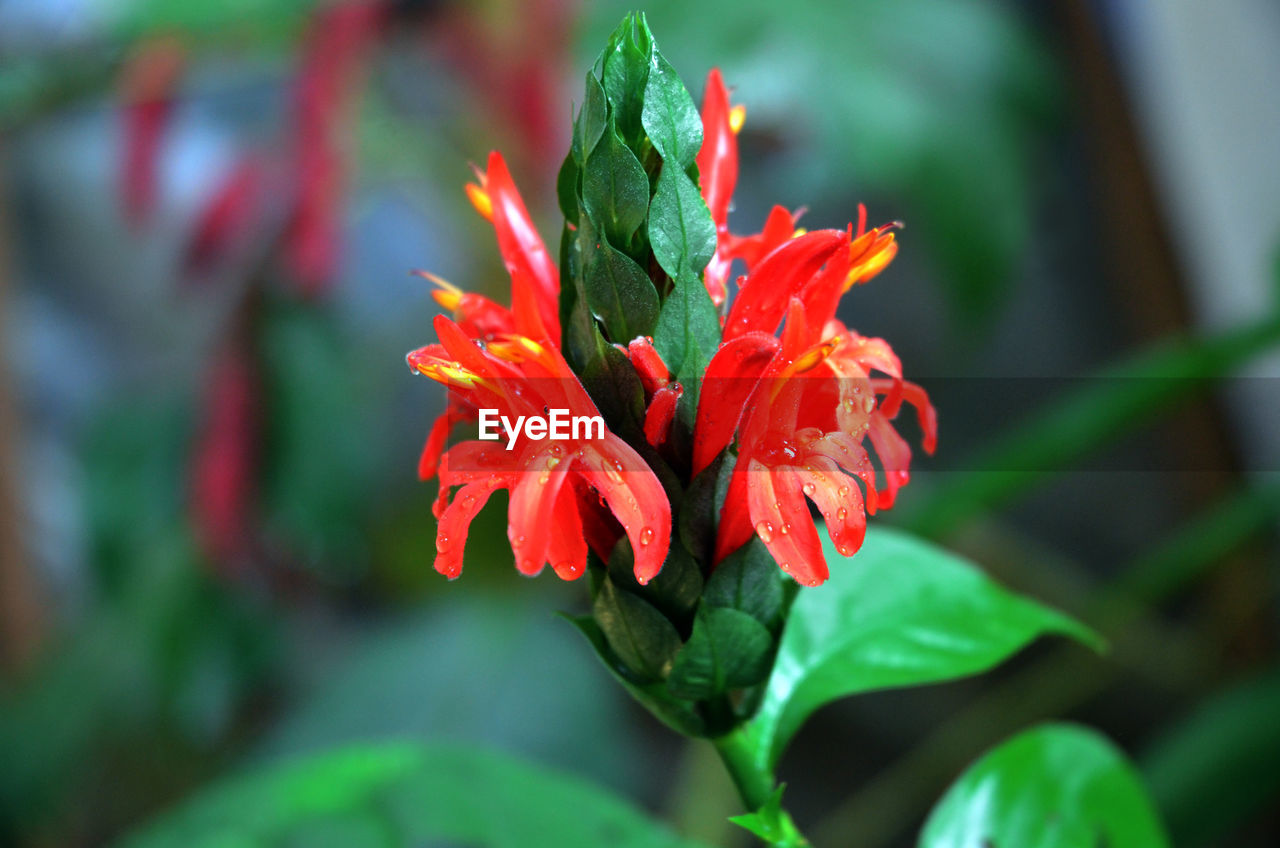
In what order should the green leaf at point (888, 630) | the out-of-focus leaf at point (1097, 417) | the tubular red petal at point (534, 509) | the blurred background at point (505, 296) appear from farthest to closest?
the blurred background at point (505, 296) < the out-of-focus leaf at point (1097, 417) < the green leaf at point (888, 630) < the tubular red petal at point (534, 509)

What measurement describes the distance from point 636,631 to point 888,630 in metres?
0.13

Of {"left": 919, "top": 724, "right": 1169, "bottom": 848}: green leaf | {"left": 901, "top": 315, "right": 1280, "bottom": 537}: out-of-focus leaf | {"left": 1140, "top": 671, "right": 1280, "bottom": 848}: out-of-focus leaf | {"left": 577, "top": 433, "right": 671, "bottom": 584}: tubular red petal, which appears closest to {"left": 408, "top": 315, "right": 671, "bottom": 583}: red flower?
{"left": 577, "top": 433, "right": 671, "bottom": 584}: tubular red petal

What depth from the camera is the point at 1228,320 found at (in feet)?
3.28

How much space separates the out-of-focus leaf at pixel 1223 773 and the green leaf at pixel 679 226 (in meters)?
0.56

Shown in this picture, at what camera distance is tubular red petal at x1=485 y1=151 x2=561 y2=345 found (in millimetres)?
236

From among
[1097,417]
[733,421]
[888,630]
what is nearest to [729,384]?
[733,421]

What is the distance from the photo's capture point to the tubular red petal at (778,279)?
204 mm

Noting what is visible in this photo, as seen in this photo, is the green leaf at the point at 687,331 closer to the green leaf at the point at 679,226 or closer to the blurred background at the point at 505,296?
the green leaf at the point at 679,226

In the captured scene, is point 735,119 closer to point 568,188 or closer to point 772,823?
point 568,188

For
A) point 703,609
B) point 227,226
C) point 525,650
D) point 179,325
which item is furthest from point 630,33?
point 179,325

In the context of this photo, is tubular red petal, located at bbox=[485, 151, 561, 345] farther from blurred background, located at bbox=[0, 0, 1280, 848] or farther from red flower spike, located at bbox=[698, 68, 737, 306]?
blurred background, located at bbox=[0, 0, 1280, 848]

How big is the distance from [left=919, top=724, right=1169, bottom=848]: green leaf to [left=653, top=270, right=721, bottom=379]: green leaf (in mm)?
200

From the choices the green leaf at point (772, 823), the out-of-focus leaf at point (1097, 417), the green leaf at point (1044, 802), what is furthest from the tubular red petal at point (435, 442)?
the out-of-focus leaf at point (1097, 417)

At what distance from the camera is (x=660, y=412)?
0.19 m
